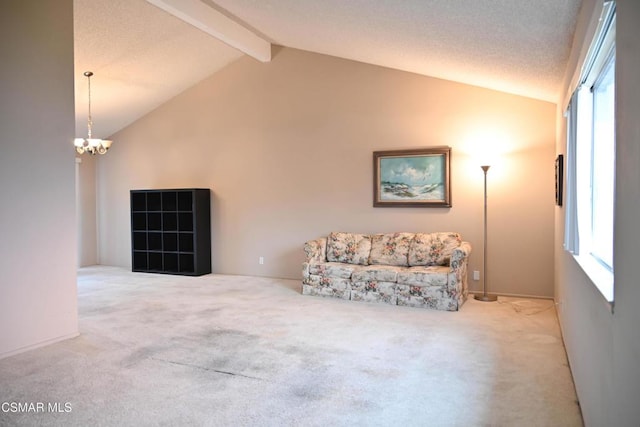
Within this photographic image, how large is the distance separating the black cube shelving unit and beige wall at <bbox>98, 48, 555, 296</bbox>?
25 cm

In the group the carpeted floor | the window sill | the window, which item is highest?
the window

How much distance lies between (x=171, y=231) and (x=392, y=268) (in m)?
3.89

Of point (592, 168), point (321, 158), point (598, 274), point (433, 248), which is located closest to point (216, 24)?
point (321, 158)

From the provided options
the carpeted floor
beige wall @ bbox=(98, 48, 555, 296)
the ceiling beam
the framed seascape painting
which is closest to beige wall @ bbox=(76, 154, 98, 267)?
beige wall @ bbox=(98, 48, 555, 296)

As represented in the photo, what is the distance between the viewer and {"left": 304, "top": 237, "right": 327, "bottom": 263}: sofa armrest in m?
5.89

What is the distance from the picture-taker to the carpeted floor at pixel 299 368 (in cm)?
259

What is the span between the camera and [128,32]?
215 inches

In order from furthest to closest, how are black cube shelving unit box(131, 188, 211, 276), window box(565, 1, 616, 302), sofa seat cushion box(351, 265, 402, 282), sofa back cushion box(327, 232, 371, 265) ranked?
1. black cube shelving unit box(131, 188, 211, 276)
2. sofa back cushion box(327, 232, 371, 265)
3. sofa seat cushion box(351, 265, 402, 282)
4. window box(565, 1, 616, 302)

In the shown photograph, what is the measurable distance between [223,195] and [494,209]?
13.5 ft

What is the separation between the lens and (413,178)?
600 centimetres

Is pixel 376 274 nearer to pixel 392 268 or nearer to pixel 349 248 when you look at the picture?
pixel 392 268

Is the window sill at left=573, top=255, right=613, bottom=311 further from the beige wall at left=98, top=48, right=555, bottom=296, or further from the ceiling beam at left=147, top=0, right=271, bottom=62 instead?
the ceiling beam at left=147, top=0, right=271, bottom=62

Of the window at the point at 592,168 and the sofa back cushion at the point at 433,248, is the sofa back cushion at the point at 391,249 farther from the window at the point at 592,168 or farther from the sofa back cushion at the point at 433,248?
the window at the point at 592,168

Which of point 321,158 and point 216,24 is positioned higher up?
point 216,24
